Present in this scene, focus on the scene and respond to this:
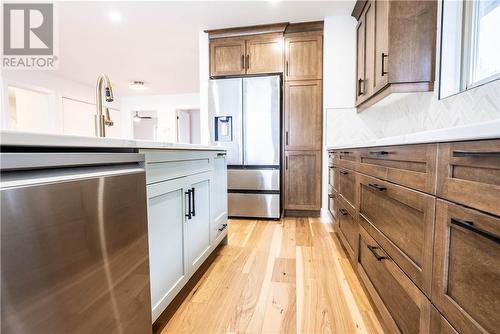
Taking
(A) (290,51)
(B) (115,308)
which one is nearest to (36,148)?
(B) (115,308)

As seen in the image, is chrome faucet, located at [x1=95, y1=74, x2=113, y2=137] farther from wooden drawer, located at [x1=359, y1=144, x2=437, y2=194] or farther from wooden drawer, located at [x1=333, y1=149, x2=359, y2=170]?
wooden drawer, located at [x1=333, y1=149, x2=359, y2=170]

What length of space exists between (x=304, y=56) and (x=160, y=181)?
258 cm

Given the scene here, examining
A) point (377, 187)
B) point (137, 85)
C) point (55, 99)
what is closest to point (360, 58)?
point (377, 187)

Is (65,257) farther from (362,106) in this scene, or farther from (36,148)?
(362,106)

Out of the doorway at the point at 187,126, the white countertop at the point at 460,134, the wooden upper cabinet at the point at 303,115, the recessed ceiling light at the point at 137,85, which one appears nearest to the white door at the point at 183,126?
the doorway at the point at 187,126

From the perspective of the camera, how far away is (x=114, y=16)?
9.52 ft

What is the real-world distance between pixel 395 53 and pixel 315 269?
5.59 ft

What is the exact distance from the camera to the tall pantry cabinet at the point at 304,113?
3.00 metres

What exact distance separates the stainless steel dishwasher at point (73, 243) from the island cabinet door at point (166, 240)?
0.09 meters

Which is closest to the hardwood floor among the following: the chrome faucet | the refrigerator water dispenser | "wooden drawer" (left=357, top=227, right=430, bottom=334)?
"wooden drawer" (left=357, top=227, right=430, bottom=334)

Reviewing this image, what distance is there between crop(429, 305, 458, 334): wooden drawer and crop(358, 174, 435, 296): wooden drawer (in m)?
0.05

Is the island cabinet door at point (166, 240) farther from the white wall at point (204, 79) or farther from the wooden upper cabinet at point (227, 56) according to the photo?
the wooden upper cabinet at point (227, 56)

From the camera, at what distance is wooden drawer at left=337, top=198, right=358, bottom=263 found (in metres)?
1.63

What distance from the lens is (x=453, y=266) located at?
2.23ft
